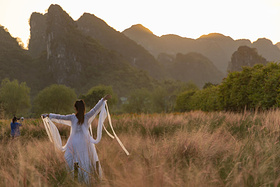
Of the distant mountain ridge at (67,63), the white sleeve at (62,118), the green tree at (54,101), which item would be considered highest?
the distant mountain ridge at (67,63)

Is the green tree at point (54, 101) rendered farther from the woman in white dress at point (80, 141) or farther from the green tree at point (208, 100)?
the woman in white dress at point (80, 141)

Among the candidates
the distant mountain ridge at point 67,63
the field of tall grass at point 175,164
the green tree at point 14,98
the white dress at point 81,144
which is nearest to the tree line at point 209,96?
the green tree at point 14,98

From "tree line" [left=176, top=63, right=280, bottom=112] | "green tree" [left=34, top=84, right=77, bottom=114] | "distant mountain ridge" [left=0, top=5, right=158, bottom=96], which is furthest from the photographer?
"distant mountain ridge" [left=0, top=5, right=158, bottom=96]

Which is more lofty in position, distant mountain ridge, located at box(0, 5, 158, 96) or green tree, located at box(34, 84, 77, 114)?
distant mountain ridge, located at box(0, 5, 158, 96)

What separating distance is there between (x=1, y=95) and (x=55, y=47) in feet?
320

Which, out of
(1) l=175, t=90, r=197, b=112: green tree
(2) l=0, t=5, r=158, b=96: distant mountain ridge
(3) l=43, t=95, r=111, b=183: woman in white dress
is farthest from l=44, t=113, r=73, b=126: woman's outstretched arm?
(2) l=0, t=5, r=158, b=96: distant mountain ridge

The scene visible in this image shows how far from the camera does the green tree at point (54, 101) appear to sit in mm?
51531

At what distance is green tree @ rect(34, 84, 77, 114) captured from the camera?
169ft

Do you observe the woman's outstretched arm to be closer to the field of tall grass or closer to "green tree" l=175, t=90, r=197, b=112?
the field of tall grass

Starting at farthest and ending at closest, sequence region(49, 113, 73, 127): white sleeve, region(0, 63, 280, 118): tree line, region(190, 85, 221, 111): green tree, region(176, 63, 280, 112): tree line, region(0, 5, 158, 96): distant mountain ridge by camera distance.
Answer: region(0, 5, 158, 96): distant mountain ridge
region(190, 85, 221, 111): green tree
region(0, 63, 280, 118): tree line
region(176, 63, 280, 112): tree line
region(49, 113, 73, 127): white sleeve

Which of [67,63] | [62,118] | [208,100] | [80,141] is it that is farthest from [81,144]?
[67,63]

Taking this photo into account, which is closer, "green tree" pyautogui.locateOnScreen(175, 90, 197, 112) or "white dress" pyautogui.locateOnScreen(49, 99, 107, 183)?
"white dress" pyautogui.locateOnScreen(49, 99, 107, 183)

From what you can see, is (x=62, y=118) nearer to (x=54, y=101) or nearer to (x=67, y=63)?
(x=54, y=101)

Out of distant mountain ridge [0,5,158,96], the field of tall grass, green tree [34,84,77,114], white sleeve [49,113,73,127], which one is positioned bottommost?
green tree [34,84,77,114]
